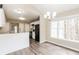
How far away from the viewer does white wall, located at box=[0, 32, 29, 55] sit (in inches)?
74.0

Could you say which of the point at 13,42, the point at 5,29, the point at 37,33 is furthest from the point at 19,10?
the point at 13,42

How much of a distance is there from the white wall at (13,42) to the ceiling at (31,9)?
371 mm

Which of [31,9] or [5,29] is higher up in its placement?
[31,9]

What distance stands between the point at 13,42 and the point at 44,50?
2.47 ft

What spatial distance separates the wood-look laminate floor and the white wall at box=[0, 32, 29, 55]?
0.13 m

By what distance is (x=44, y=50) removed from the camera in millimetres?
1775

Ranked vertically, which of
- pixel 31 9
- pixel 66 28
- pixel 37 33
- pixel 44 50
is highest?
pixel 31 9

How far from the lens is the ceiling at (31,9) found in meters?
1.71

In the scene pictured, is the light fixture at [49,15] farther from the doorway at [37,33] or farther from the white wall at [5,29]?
the white wall at [5,29]

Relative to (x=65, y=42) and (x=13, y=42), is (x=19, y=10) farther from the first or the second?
(x=65, y=42)

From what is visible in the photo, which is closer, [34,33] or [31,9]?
[31,9]

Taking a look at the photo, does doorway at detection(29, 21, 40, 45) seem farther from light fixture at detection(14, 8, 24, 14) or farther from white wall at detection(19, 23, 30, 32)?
light fixture at detection(14, 8, 24, 14)

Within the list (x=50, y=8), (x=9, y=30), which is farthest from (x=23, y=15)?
(x=50, y=8)
